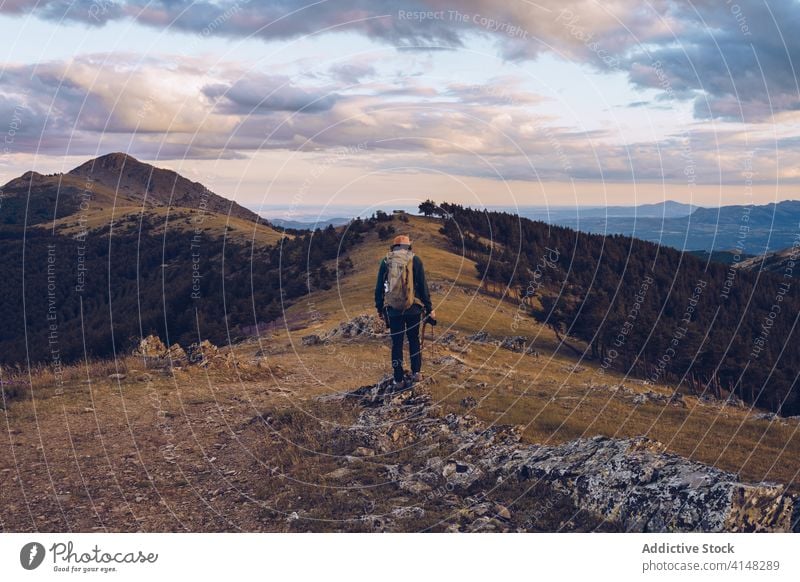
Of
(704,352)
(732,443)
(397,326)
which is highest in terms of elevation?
(397,326)

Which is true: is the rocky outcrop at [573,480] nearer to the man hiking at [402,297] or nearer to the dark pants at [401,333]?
the dark pants at [401,333]

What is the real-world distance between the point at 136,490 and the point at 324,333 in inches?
821

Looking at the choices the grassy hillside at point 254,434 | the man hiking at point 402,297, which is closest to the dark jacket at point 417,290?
the man hiking at point 402,297

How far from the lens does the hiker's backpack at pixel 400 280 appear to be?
1795cm

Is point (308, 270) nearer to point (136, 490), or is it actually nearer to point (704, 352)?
point (704, 352)

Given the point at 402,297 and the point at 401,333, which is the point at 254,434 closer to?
the point at 401,333

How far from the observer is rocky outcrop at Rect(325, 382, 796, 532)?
33.9ft

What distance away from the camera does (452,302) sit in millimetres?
45969

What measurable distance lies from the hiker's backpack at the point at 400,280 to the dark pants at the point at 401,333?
1.21 ft

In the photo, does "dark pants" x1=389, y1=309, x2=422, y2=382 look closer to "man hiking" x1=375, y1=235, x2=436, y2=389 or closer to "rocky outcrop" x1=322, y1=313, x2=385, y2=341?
"man hiking" x1=375, y1=235, x2=436, y2=389

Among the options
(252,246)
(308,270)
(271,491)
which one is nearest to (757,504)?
(271,491)
